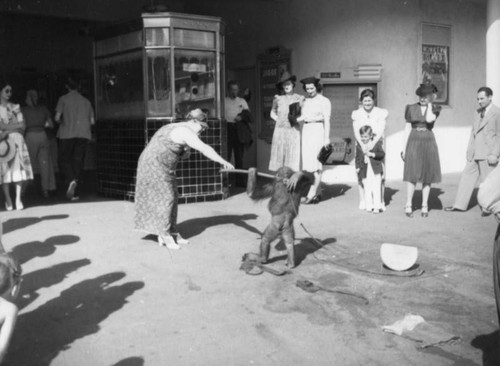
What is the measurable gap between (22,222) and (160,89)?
3.07m

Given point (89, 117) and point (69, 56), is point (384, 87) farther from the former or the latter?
point (69, 56)

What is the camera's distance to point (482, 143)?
8664mm

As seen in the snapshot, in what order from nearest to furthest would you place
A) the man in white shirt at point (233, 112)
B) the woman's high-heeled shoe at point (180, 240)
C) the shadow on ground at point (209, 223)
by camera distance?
the woman's high-heeled shoe at point (180, 240) → the shadow on ground at point (209, 223) → the man in white shirt at point (233, 112)

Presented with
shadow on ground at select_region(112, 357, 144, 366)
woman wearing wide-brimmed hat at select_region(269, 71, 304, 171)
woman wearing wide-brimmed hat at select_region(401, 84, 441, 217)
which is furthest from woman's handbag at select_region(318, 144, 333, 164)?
shadow on ground at select_region(112, 357, 144, 366)

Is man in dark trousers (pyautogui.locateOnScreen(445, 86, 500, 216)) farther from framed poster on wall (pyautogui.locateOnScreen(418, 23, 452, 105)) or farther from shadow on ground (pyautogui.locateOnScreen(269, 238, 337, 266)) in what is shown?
framed poster on wall (pyautogui.locateOnScreen(418, 23, 452, 105))

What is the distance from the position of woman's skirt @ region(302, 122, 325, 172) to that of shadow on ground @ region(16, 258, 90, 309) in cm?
461

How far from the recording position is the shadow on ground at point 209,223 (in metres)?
7.48

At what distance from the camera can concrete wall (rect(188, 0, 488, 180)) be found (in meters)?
12.3

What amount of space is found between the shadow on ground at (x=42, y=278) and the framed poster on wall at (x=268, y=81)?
7848 mm

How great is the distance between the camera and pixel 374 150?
8.97 meters

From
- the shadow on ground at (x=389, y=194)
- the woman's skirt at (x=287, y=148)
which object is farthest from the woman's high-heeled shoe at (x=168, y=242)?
the shadow on ground at (x=389, y=194)

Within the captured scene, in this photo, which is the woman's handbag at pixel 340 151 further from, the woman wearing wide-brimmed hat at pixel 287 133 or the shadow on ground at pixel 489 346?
the shadow on ground at pixel 489 346

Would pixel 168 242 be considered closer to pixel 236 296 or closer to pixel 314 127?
pixel 236 296

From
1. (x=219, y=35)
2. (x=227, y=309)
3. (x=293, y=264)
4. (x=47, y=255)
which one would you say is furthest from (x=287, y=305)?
(x=219, y=35)
